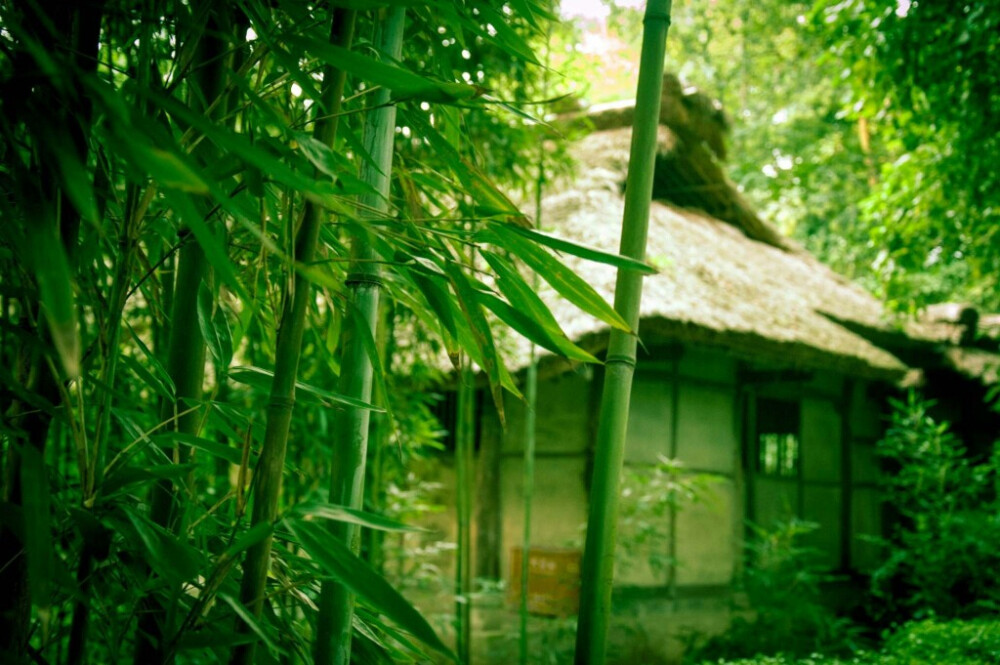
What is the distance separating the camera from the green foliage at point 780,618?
16.3 feet

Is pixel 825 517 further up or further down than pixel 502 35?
further down

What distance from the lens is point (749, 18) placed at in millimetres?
12602

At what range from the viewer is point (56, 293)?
2.00ft

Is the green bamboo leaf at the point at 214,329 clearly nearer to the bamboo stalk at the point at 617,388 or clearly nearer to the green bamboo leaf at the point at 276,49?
the green bamboo leaf at the point at 276,49

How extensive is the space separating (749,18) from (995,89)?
863 cm

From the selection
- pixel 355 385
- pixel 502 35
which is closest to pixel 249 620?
pixel 355 385

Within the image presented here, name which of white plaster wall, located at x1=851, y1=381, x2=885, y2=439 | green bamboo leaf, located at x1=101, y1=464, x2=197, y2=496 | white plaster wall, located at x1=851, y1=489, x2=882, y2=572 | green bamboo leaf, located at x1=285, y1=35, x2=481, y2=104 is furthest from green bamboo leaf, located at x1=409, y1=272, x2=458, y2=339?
white plaster wall, located at x1=851, y1=489, x2=882, y2=572

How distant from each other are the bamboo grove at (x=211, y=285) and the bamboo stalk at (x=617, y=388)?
0.22 metres

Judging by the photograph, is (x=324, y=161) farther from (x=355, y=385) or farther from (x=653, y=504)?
(x=653, y=504)

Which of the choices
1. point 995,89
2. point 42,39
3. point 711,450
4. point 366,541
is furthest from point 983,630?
point 42,39

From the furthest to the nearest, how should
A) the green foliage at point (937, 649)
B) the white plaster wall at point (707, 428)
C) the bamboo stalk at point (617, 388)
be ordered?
the white plaster wall at point (707, 428) → the green foliage at point (937, 649) → the bamboo stalk at point (617, 388)

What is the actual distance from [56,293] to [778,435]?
8093mm

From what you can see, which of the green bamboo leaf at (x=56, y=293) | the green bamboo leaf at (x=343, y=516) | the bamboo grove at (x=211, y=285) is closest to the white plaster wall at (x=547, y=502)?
the bamboo grove at (x=211, y=285)

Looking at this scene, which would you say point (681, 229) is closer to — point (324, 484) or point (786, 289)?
point (786, 289)
